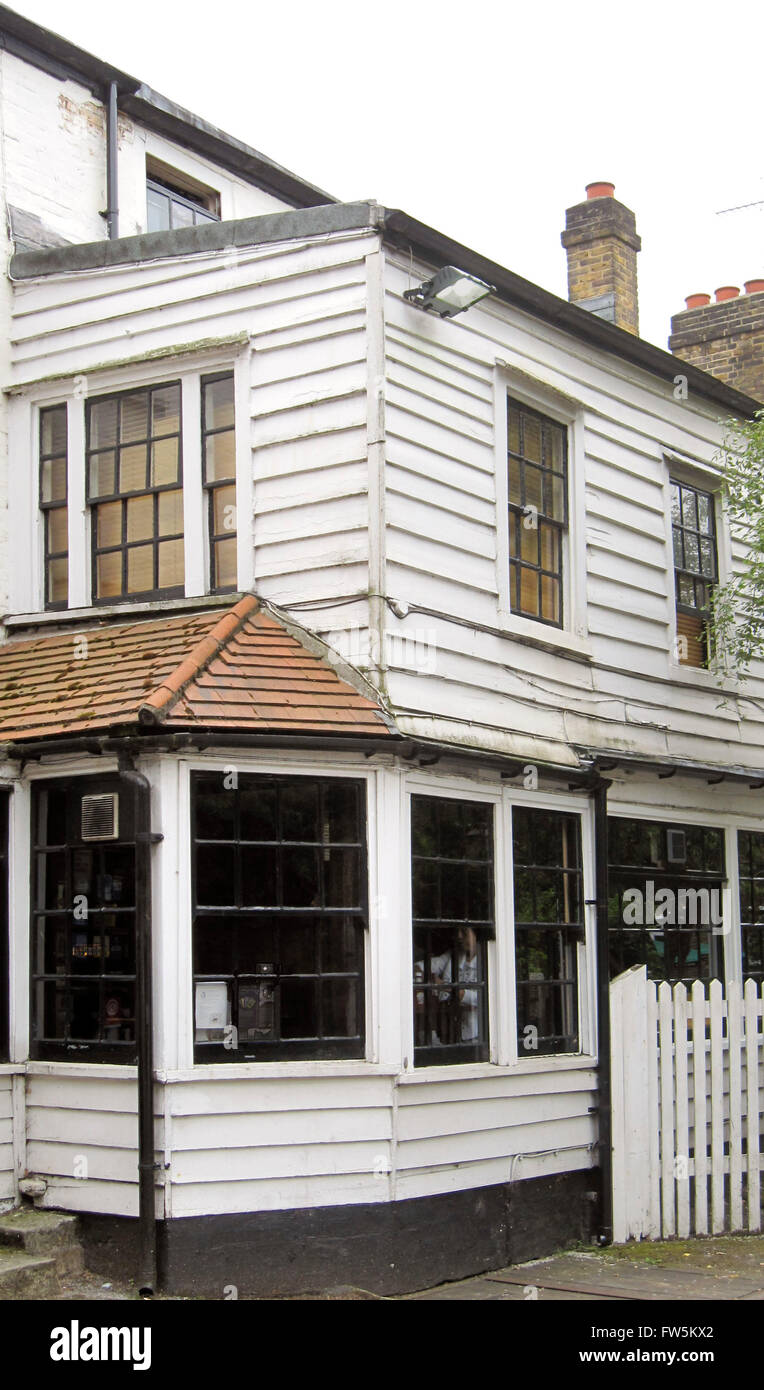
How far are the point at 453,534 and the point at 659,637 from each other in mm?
3107

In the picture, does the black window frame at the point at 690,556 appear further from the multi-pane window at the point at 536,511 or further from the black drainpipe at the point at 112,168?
the black drainpipe at the point at 112,168

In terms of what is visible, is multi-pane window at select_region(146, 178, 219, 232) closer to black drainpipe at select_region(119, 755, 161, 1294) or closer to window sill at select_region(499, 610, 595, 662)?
window sill at select_region(499, 610, 595, 662)

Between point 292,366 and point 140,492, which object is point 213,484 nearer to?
point 140,492

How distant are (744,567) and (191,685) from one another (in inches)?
273

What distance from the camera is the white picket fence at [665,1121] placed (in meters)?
11.1

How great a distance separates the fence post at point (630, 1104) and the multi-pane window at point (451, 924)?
1277 mm

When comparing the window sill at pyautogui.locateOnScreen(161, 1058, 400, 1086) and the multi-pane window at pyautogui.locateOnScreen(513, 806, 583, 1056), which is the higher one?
the multi-pane window at pyautogui.locateOnScreen(513, 806, 583, 1056)

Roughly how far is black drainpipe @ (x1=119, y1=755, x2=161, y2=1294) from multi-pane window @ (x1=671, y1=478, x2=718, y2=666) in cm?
608

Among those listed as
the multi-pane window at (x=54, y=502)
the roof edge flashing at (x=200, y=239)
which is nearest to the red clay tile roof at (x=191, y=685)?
the multi-pane window at (x=54, y=502)

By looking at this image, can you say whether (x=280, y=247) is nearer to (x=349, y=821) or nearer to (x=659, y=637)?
(x=349, y=821)

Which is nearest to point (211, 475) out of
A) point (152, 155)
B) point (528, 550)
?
point (528, 550)

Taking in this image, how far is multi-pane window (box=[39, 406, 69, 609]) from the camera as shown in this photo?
11.3 meters

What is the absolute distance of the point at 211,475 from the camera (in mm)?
10750

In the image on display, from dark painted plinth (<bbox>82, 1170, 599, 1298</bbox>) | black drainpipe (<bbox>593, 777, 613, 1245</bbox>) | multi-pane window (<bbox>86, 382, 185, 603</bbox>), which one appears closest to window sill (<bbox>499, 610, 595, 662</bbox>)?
black drainpipe (<bbox>593, 777, 613, 1245</bbox>)
